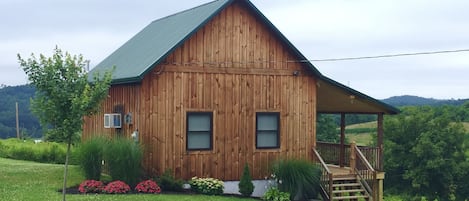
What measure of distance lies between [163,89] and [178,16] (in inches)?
217

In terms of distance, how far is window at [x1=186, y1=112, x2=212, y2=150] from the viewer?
20.3 m

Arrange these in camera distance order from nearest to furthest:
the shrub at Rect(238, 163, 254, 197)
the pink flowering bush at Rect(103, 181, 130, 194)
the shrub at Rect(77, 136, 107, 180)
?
the pink flowering bush at Rect(103, 181, 130, 194)
the shrub at Rect(77, 136, 107, 180)
the shrub at Rect(238, 163, 254, 197)

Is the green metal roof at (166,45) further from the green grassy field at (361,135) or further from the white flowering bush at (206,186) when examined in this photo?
the green grassy field at (361,135)

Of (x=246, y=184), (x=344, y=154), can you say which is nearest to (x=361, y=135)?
(x=344, y=154)

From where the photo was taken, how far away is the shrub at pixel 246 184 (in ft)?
66.3

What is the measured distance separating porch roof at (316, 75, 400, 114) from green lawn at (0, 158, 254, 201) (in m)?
5.80

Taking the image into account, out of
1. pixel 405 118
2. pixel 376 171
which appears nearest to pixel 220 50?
pixel 376 171

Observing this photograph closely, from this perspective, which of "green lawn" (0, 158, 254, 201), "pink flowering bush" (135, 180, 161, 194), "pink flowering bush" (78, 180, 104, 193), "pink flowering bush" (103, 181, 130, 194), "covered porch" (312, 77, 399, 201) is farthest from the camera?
"covered porch" (312, 77, 399, 201)

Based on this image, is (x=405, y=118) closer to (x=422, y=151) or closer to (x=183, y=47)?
(x=422, y=151)

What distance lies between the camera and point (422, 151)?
50.9 m

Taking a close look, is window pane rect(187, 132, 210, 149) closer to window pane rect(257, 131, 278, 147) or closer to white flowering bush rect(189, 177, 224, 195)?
white flowering bush rect(189, 177, 224, 195)

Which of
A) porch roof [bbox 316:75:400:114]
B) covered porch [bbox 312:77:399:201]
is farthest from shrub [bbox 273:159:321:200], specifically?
porch roof [bbox 316:75:400:114]

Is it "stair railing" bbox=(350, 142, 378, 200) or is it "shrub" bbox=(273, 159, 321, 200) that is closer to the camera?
"shrub" bbox=(273, 159, 321, 200)

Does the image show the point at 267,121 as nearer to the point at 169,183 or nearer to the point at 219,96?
the point at 219,96
